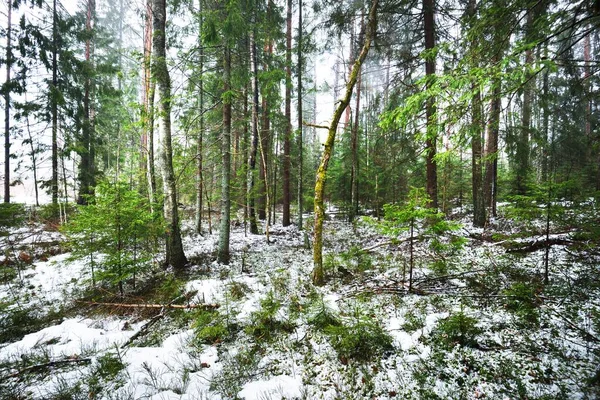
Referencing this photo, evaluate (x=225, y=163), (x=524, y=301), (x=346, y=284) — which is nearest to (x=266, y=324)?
(x=346, y=284)

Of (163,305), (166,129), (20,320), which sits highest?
(166,129)

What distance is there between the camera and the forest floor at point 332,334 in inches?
106

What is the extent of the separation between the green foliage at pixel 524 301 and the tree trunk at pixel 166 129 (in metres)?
7.94

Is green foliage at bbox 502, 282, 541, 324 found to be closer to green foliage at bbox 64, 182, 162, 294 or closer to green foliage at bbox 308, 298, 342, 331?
green foliage at bbox 308, 298, 342, 331

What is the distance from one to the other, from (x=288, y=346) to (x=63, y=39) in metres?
18.6

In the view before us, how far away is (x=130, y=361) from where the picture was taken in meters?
3.38

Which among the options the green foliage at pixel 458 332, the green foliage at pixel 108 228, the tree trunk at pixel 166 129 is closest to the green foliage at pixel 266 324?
the green foliage at pixel 458 332

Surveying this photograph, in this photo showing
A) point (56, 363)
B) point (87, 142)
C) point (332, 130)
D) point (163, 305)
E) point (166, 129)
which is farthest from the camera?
point (87, 142)

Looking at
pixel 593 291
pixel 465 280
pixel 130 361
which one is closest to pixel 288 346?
pixel 130 361

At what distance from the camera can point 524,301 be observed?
366 centimetres

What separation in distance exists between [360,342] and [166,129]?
7.19 metres

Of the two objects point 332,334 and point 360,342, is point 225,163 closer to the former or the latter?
point 332,334

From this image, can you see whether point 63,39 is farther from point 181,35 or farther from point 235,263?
point 235,263

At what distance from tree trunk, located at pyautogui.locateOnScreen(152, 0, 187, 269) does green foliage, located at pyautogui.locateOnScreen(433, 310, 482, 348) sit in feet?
22.7
